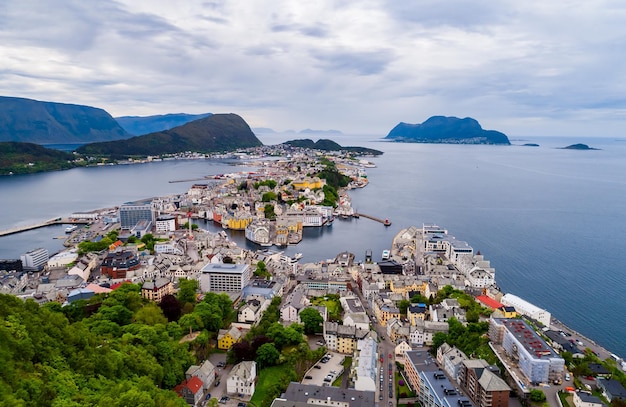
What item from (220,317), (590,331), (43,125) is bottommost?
(590,331)

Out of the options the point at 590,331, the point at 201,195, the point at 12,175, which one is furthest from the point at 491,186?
the point at 12,175

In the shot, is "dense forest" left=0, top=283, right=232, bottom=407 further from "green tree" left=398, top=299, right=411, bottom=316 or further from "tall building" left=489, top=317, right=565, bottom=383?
"tall building" left=489, top=317, right=565, bottom=383

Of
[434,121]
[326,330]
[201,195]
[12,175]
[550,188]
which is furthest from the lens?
[434,121]

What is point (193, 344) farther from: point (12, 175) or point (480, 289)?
point (12, 175)

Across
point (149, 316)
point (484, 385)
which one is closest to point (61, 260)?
point (149, 316)

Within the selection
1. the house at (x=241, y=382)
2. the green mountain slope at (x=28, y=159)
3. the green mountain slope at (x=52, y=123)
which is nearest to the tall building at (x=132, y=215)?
the house at (x=241, y=382)

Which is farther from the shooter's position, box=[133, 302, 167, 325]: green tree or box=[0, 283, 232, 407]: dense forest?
box=[133, 302, 167, 325]: green tree

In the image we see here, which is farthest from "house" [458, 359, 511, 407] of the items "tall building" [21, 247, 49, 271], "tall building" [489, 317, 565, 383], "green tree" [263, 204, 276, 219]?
"green tree" [263, 204, 276, 219]
